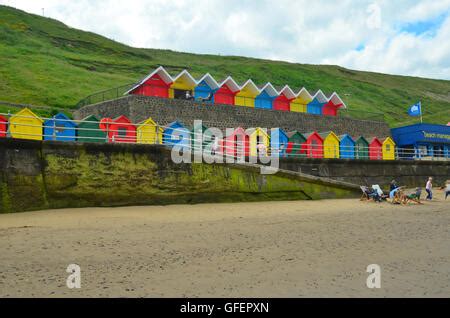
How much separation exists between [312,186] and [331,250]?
9.01m

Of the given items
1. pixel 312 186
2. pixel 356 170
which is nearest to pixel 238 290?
pixel 312 186

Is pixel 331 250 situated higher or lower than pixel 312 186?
lower

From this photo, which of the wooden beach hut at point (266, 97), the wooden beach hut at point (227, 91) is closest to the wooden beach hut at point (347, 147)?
the wooden beach hut at point (266, 97)

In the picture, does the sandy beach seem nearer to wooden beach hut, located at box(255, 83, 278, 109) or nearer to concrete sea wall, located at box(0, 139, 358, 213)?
concrete sea wall, located at box(0, 139, 358, 213)

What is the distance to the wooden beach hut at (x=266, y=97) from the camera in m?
32.2

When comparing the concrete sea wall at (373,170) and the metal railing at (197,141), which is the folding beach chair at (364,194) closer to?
the concrete sea wall at (373,170)

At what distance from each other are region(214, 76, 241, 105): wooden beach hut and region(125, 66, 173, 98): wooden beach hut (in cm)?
407

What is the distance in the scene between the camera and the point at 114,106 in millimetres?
25672

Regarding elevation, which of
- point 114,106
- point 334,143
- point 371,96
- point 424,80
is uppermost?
point 424,80

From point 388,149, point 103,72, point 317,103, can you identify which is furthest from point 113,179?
point 103,72

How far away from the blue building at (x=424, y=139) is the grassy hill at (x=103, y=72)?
19.4 m

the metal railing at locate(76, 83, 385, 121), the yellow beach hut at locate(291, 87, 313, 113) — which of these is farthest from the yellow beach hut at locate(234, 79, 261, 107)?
the yellow beach hut at locate(291, 87, 313, 113)
